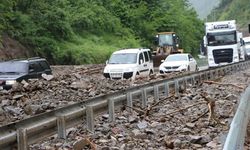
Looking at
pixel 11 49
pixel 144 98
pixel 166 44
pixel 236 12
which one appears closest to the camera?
pixel 144 98

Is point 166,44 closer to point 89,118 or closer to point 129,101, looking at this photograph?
point 129,101

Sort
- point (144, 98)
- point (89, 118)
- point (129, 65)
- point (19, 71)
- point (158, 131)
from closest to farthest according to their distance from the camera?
point (89, 118) → point (158, 131) → point (144, 98) → point (19, 71) → point (129, 65)

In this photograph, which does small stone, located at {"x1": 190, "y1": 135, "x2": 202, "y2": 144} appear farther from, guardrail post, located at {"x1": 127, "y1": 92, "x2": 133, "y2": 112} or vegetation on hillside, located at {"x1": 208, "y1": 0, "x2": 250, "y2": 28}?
vegetation on hillside, located at {"x1": 208, "y1": 0, "x2": 250, "y2": 28}

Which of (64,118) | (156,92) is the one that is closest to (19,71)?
(156,92)

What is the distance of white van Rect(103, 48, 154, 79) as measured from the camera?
27.2m

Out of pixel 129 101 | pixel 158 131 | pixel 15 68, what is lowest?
pixel 158 131

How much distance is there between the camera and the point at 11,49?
40.0 meters

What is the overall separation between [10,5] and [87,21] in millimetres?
16720

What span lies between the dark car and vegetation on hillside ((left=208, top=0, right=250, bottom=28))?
124415 mm

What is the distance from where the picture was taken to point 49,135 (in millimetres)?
8164

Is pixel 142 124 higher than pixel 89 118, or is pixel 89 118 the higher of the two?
pixel 89 118

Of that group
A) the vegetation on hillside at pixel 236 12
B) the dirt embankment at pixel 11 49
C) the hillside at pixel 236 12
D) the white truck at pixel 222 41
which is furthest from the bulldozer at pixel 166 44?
the hillside at pixel 236 12

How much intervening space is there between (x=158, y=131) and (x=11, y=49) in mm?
31217

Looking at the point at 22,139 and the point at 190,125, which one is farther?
the point at 190,125
